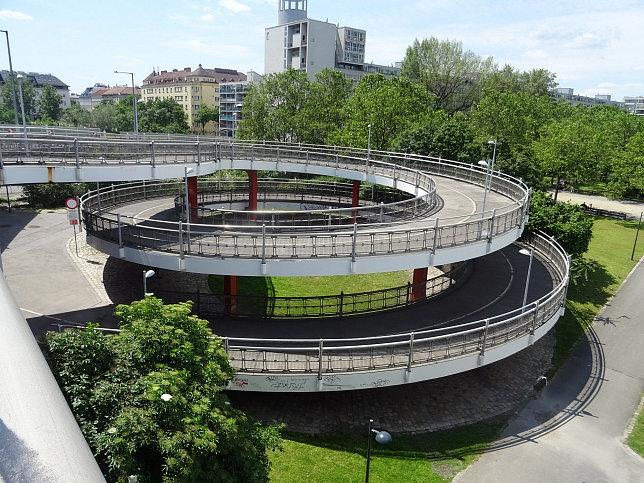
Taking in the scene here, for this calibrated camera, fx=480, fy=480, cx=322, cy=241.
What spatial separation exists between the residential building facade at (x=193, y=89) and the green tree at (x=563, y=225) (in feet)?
383

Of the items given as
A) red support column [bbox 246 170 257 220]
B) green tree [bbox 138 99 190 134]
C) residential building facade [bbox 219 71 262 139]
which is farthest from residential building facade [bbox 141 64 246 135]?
red support column [bbox 246 170 257 220]

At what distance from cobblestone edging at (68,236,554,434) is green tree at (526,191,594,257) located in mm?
11248

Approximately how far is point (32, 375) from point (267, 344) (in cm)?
1232

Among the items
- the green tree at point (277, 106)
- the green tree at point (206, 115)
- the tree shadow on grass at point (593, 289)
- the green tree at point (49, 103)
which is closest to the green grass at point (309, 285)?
the tree shadow on grass at point (593, 289)

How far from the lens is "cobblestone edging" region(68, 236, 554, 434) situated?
728 inches

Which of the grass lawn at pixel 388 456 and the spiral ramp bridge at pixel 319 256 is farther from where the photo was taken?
the spiral ramp bridge at pixel 319 256

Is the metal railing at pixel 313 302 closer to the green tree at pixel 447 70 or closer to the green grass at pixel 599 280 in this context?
the green grass at pixel 599 280

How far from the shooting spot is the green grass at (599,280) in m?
28.0

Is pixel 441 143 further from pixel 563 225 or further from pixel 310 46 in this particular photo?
pixel 310 46

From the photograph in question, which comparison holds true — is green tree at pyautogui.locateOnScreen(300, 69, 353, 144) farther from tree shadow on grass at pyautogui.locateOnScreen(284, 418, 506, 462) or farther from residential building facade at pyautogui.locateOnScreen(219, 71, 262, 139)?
residential building facade at pyautogui.locateOnScreen(219, 71, 262, 139)

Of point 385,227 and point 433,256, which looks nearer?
point 433,256

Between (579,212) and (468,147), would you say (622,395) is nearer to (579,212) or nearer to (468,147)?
(579,212)

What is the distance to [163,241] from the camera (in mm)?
19922

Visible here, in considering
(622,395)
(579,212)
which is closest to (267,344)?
(622,395)
